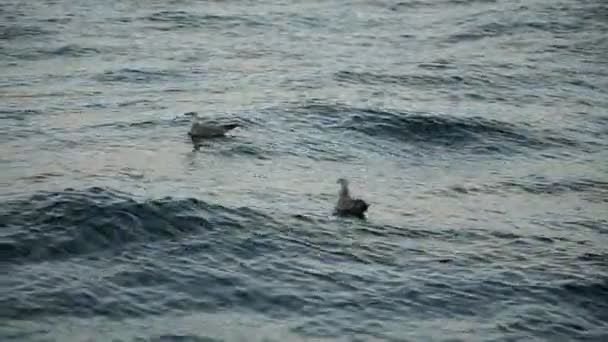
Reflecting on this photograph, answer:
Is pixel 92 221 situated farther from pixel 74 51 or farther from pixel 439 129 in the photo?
pixel 74 51

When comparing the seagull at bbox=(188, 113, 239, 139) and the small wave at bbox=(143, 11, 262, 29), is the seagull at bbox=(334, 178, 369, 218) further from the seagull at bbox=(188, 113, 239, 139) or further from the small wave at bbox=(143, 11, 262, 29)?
the small wave at bbox=(143, 11, 262, 29)

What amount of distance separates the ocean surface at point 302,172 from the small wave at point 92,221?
0.05 m

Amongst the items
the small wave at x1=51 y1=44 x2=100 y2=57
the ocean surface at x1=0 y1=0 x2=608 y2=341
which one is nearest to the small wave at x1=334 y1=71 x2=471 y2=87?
the ocean surface at x1=0 y1=0 x2=608 y2=341

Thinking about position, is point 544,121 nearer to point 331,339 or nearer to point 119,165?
point 119,165

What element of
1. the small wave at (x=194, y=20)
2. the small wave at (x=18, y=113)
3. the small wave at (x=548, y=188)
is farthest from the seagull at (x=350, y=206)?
the small wave at (x=194, y=20)

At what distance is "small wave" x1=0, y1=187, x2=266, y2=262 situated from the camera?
17797mm

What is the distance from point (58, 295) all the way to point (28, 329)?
3.72 feet

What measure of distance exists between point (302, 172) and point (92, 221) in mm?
5373

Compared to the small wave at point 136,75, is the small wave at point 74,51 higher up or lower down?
higher up

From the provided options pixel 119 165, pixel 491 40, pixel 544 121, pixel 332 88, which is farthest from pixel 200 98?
pixel 491 40

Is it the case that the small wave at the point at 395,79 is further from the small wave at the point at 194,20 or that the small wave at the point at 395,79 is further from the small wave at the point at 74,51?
the small wave at the point at 74,51

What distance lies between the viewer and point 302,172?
22562 millimetres

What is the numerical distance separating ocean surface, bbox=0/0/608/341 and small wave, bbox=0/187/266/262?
0.05 meters

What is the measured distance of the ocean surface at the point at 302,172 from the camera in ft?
53.0
